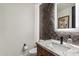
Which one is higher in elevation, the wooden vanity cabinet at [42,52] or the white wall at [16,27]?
the white wall at [16,27]

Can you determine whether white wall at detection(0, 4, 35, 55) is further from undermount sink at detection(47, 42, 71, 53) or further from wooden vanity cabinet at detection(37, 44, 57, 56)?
undermount sink at detection(47, 42, 71, 53)

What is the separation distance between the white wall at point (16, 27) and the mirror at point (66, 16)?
0.30m

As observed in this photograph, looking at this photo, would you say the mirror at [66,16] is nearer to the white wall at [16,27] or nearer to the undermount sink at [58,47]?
the undermount sink at [58,47]

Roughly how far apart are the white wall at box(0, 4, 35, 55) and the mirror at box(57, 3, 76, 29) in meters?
0.30

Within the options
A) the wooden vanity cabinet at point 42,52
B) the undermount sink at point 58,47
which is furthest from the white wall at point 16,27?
the undermount sink at point 58,47

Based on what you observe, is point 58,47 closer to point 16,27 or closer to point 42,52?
point 42,52

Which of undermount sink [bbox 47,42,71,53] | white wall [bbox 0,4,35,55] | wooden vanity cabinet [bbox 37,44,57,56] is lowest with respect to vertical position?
wooden vanity cabinet [bbox 37,44,57,56]

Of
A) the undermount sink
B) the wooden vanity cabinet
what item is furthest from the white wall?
the undermount sink

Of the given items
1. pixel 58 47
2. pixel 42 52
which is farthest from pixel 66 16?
pixel 42 52

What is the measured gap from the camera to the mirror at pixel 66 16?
5.31ft

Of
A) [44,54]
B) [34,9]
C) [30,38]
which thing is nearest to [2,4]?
[34,9]

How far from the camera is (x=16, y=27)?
5.48 ft

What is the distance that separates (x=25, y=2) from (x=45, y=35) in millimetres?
429

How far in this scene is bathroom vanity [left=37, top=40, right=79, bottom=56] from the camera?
5.07 ft
